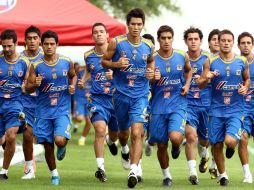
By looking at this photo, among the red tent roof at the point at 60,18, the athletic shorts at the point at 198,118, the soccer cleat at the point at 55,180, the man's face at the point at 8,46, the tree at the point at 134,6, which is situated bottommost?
the soccer cleat at the point at 55,180

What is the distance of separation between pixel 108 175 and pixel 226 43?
11.4 feet

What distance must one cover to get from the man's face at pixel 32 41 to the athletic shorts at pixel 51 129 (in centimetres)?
170

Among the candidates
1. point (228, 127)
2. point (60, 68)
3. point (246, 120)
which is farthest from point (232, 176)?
point (60, 68)

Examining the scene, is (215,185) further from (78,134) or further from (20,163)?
(78,134)

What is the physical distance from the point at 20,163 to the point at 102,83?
11.6ft

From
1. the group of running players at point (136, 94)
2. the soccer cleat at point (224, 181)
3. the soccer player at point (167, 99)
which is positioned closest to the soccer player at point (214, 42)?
the group of running players at point (136, 94)

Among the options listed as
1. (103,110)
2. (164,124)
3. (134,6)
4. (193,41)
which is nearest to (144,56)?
(164,124)

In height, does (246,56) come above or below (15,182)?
above

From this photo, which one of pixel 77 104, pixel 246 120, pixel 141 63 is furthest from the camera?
pixel 77 104

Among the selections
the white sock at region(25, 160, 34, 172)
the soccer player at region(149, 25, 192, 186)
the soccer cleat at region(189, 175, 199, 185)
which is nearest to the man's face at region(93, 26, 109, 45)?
the soccer player at region(149, 25, 192, 186)

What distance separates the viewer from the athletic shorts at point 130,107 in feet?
51.6

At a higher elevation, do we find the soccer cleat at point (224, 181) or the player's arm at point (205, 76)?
the player's arm at point (205, 76)

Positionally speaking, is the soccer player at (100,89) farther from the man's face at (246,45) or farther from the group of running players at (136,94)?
the man's face at (246,45)

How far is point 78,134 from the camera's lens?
110 feet
